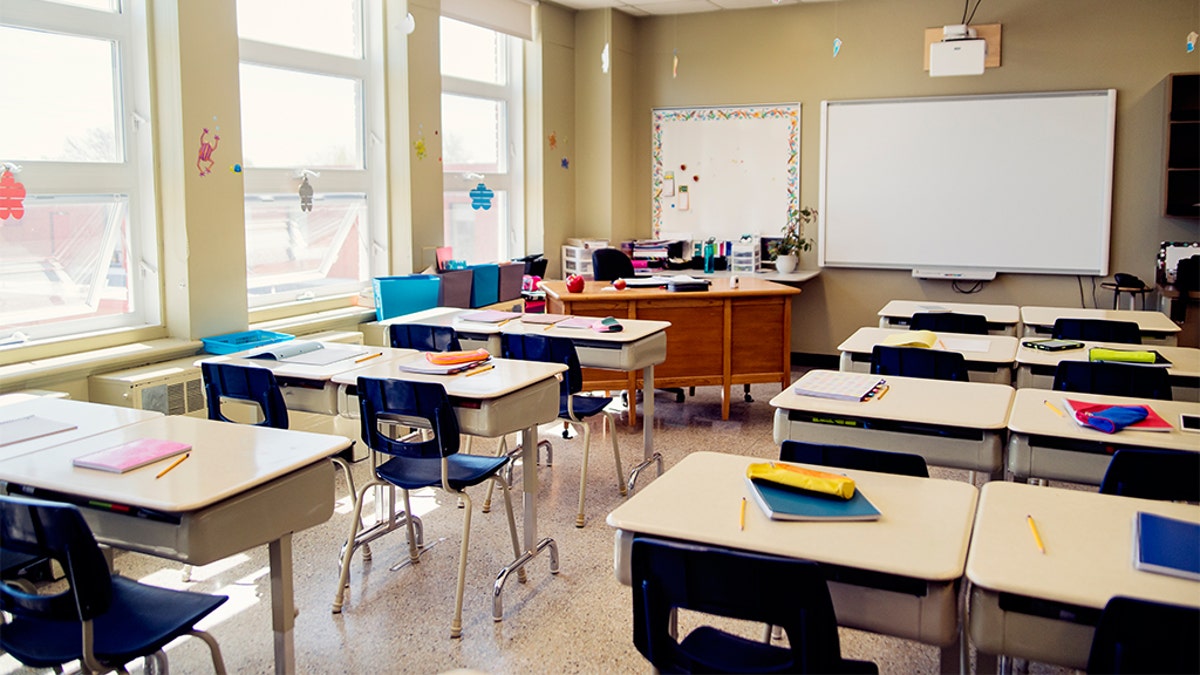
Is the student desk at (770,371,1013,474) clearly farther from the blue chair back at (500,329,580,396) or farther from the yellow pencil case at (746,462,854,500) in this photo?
the blue chair back at (500,329,580,396)

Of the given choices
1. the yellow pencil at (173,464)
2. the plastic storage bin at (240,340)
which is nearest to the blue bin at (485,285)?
the plastic storage bin at (240,340)

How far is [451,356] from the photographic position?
389 cm

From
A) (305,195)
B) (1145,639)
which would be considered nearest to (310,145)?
(305,195)

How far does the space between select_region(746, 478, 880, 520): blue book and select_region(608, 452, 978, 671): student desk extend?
0.7 inches

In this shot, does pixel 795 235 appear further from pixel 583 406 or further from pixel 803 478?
pixel 803 478

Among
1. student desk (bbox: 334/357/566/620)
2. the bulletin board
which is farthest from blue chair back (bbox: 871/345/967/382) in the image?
the bulletin board

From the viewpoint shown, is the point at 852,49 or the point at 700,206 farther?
the point at 700,206

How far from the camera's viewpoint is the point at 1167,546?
190 centimetres

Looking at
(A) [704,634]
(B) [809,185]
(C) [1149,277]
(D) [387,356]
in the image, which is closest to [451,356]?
(D) [387,356]

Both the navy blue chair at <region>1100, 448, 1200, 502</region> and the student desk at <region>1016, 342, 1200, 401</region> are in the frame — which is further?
the student desk at <region>1016, 342, 1200, 401</region>

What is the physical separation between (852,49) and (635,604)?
6798 millimetres

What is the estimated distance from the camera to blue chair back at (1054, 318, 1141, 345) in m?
4.67

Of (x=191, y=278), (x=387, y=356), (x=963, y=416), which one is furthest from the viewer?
(x=191, y=278)

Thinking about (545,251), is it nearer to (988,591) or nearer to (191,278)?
(191,278)
